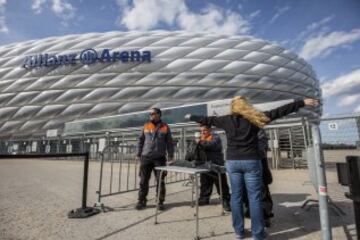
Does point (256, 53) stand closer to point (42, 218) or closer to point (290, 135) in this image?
point (290, 135)

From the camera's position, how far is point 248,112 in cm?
237

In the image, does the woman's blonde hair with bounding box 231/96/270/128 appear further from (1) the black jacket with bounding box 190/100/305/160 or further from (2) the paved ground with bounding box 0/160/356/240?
(2) the paved ground with bounding box 0/160/356/240

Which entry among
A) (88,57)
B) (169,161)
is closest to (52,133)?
(88,57)

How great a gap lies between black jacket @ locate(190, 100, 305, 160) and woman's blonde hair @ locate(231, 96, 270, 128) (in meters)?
0.05

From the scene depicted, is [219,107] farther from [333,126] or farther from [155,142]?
[155,142]

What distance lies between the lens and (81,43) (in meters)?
28.7

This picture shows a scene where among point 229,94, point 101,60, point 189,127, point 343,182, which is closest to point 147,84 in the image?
point 101,60

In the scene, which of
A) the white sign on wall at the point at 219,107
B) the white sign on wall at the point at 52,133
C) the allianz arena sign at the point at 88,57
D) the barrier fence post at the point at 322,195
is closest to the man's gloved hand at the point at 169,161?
the barrier fence post at the point at 322,195

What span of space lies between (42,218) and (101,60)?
86.8 ft

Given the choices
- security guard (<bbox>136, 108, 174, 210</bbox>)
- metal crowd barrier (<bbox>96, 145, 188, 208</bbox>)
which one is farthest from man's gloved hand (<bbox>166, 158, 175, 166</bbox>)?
metal crowd barrier (<bbox>96, 145, 188, 208</bbox>)

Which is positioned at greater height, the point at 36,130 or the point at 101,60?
the point at 101,60

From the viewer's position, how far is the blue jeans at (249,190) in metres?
2.23

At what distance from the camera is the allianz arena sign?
2720cm

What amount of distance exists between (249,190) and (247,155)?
1.04ft
